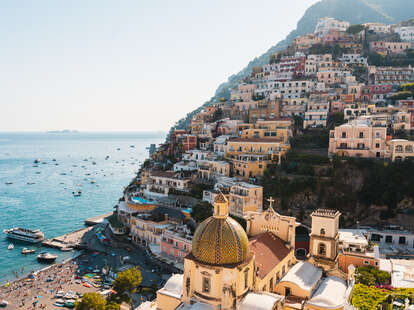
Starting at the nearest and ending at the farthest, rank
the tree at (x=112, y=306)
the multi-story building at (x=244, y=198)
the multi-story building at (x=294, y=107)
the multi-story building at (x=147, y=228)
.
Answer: the tree at (x=112, y=306) < the multi-story building at (x=244, y=198) < the multi-story building at (x=147, y=228) < the multi-story building at (x=294, y=107)

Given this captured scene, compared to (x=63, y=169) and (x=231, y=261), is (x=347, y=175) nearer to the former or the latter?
(x=231, y=261)

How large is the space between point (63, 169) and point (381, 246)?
137m

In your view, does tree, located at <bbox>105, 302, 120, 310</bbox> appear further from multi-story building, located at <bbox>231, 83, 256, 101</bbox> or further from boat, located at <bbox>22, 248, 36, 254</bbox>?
multi-story building, located at <bbox>231, 83, 256, 101</bbox>

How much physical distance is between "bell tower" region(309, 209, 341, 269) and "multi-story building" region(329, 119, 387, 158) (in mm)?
28224

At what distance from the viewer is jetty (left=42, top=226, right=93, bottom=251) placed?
57.6 m

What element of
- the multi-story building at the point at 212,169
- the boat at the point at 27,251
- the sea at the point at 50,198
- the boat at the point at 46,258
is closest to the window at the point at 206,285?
the sea at the point at 50,198

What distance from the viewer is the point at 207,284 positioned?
2109cm

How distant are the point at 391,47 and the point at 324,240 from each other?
281 feet

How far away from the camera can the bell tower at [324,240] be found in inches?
1176

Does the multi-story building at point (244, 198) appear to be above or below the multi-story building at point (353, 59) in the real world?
below

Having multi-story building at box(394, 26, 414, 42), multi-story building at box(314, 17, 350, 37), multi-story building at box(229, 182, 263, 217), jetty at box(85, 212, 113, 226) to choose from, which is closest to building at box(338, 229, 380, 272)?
multi-story building at box(229, 182, 263, 217)

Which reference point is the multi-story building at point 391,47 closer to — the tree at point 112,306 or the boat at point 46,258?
the tree at point 112,306

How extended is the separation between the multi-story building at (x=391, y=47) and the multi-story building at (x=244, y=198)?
67.9 meters

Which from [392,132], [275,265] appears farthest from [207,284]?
[392,132]
